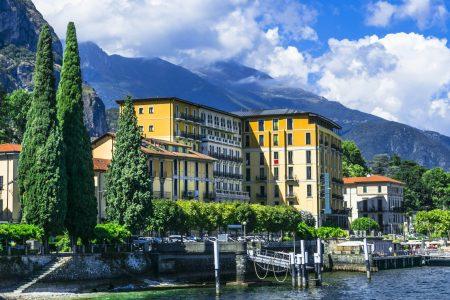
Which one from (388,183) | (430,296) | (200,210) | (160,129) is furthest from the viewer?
(388,183)

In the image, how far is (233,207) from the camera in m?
109

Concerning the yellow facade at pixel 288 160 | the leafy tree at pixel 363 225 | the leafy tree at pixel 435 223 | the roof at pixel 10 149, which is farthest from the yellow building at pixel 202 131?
the leafy tree at pixel 435 223

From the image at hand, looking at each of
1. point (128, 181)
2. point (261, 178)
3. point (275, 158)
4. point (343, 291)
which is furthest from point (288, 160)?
point (343, 291)

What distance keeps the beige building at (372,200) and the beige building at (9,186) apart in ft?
346

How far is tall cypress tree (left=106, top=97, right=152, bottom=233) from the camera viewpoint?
282 feet

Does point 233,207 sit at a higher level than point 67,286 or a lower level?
higher

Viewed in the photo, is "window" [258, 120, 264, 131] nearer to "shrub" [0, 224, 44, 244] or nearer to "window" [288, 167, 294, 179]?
"window" [288, 167, 294, 179]

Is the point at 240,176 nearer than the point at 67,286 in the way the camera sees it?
No

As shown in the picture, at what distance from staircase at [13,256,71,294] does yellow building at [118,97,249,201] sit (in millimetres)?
60315

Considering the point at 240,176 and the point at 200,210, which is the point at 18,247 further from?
the point at 240,176

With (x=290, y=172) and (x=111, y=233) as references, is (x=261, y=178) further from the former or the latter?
(x=111, y=233)

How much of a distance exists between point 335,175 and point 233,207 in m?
58.3

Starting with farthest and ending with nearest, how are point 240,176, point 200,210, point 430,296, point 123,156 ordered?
point 240,176, point 200,210, point 123,156, point 430,296

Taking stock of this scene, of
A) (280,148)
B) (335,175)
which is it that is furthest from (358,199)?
A: (280,148)
